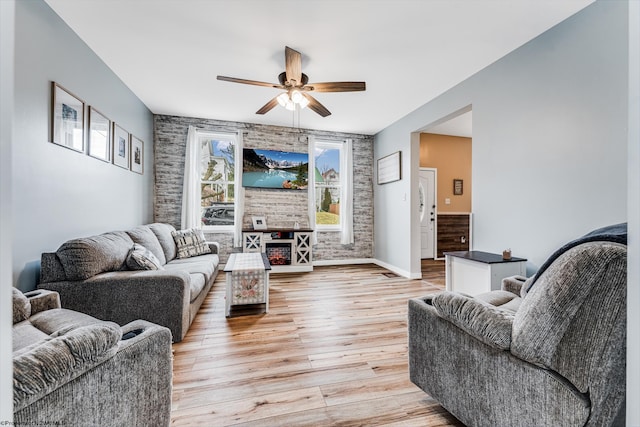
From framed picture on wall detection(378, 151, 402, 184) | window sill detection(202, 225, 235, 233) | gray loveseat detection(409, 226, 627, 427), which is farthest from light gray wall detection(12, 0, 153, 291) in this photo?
framed picture on wall detection(378, 151, 402, 184)

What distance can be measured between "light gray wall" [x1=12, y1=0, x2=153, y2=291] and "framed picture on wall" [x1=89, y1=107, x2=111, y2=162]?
0.08 meters

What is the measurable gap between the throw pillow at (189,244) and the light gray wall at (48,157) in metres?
0.79

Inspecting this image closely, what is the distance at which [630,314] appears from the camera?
2.10 ft

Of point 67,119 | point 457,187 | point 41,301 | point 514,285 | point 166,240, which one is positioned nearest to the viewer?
point 41,301

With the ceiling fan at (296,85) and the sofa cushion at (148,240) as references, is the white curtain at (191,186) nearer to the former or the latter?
the sofa cushion at (148,240)

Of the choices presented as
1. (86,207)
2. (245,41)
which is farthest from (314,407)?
(245,41)

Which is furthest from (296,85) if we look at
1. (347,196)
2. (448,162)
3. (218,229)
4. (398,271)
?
(448,162)

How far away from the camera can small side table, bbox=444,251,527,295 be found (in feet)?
7.52

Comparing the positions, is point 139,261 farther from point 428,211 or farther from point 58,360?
point 428,211

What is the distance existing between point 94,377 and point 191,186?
158 inches

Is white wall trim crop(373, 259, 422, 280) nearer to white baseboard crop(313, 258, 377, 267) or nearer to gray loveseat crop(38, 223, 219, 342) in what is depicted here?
white baseboard crop(313, 258, 377, 267)

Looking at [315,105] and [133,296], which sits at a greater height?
[315,105]

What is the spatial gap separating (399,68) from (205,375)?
333cm

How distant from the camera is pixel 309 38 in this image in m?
2.31
